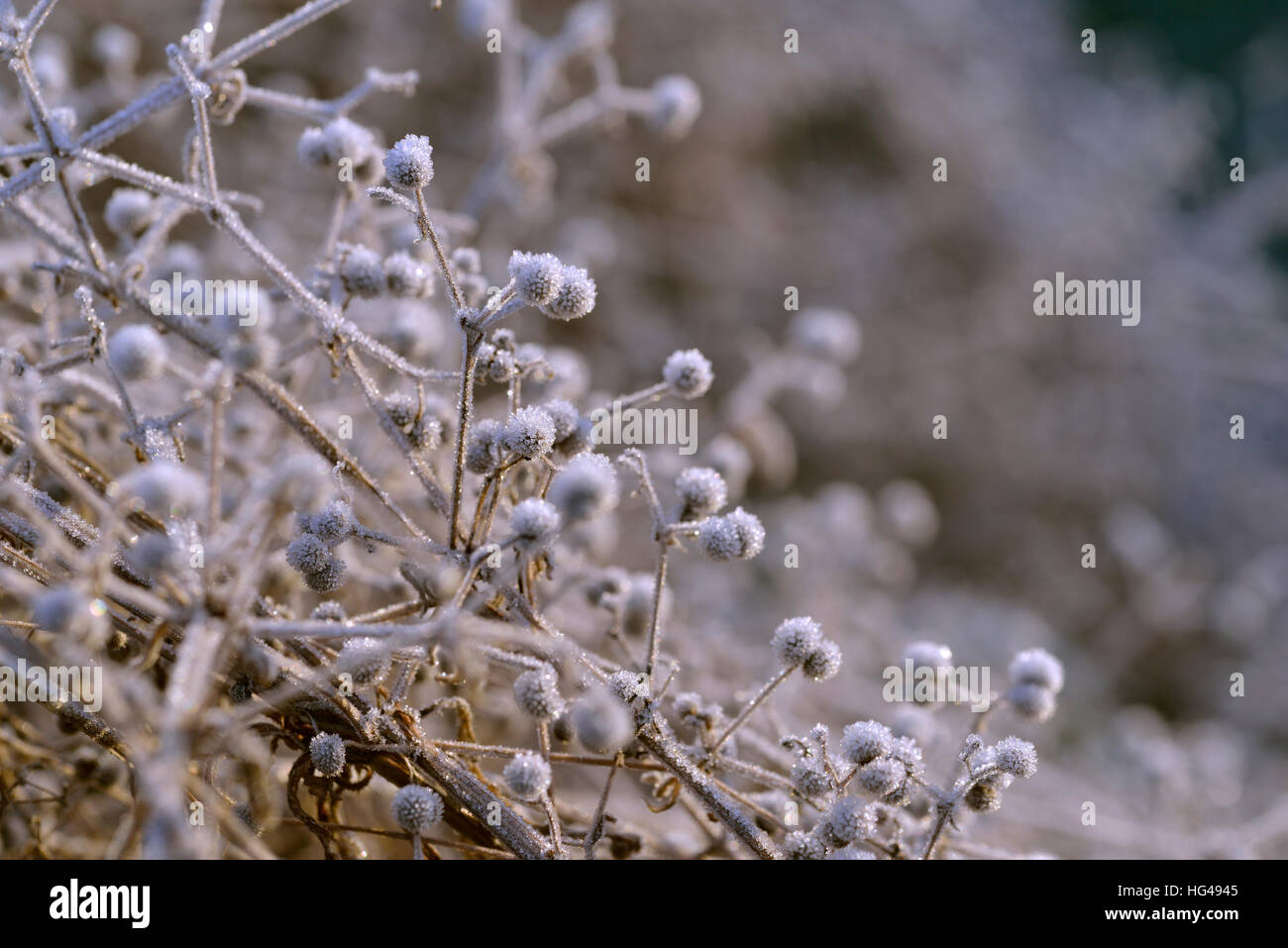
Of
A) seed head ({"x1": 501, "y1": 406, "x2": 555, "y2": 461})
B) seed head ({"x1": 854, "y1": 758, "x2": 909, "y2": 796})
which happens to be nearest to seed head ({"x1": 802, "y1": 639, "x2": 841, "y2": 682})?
seed head ({"x1": 854, "y1": 758, "x2": 909, "y2": 796})

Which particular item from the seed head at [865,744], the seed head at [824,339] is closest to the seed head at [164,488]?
the seed head at [865,744]

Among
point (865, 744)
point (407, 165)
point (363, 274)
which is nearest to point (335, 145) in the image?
point (363, 274)

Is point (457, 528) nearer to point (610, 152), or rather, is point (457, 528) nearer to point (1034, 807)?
point (1034, 807)

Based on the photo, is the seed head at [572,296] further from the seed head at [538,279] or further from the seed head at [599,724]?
the seed head at [599,724]

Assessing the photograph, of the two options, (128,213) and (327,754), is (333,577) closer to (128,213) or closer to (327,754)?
(327,754)

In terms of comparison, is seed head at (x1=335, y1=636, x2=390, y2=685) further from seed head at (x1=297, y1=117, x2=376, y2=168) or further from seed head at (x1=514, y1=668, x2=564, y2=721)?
seed head at (x1=297, y1=117, x2=376, y2=168)
